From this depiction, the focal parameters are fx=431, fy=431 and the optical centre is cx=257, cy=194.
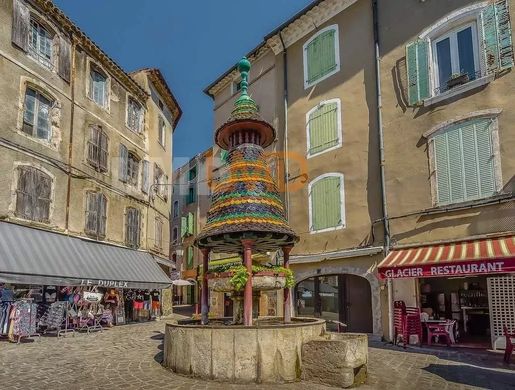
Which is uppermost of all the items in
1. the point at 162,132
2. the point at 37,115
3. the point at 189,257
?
the point at 162,132

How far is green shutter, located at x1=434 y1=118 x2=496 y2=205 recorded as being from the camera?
1076 centimetres

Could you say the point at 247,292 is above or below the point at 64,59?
below

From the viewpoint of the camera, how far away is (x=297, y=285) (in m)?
16.3

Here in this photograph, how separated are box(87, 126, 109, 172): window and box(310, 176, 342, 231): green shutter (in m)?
8.75

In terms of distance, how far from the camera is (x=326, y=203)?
14.9 meters

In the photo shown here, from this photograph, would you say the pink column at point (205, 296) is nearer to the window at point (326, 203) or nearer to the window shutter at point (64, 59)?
the window at point (326, 203)

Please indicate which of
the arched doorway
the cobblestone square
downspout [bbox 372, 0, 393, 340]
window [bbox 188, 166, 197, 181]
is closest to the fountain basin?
the cobblestone square

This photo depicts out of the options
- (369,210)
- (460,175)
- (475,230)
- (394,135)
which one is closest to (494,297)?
(475,230)

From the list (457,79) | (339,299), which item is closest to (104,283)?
(339,299)

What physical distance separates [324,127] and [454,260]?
719 centimetres

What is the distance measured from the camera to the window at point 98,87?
17828 mm

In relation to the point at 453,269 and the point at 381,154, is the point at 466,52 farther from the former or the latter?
the point at 453,269

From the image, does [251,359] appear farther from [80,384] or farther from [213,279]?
[80,384]

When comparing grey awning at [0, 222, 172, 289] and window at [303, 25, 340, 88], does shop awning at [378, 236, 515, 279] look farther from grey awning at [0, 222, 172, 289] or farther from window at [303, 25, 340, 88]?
grey awning at [0, 222, 172, 289]
